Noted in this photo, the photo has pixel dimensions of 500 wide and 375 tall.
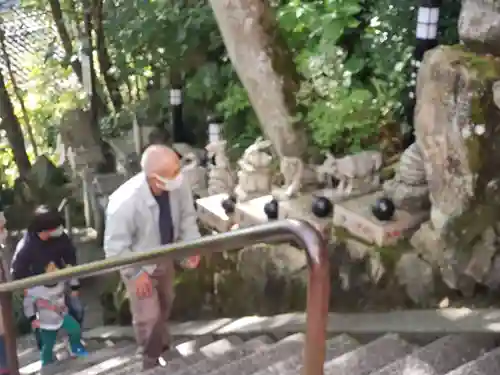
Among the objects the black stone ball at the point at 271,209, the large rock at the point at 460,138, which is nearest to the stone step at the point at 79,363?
the black stone ball at the point at 271,209

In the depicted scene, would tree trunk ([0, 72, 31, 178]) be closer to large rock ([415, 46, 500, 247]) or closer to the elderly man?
the elderly man

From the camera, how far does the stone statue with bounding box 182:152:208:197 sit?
6.04 metres

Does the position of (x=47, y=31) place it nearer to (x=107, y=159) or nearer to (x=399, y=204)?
(x=107, y=159)

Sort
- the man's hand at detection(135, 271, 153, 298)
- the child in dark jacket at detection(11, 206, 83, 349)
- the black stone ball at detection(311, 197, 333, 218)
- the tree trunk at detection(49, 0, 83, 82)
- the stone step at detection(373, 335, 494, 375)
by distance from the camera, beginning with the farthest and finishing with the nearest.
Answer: the tree trunk at detection(49, 0, 83, 82) → the black stone ball at detection(311, 197, 333, 218) → the child in dark jacket at detection(11, 206, 83, 349) → the man's hand at detection(135, 271, 153, 298) → the stone step at detection(373, 335, 494, 375)

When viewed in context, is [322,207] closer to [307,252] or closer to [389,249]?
[389,249]

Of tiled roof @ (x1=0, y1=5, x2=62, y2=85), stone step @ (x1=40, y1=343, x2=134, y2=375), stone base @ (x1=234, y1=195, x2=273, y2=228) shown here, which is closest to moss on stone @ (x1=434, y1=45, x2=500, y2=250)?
stone base @ (x1=234, y1=195, x2=273, y2=228)

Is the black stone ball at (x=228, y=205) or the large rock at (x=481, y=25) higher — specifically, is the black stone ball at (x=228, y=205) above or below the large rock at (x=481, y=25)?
below

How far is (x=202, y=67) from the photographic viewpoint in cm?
652

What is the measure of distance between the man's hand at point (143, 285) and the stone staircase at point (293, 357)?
1.35 ft

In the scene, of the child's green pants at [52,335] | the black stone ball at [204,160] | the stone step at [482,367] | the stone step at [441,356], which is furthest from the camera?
the black stone ball at [204,160]

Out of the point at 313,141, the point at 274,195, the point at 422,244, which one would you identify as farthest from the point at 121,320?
the point at 422,244

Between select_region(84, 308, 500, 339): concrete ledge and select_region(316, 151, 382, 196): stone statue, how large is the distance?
1.08 meters

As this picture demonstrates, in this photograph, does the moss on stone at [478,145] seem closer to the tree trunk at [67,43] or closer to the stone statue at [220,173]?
the stone statue at [220,173]

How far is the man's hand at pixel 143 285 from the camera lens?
3.49 meters
